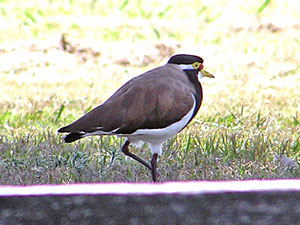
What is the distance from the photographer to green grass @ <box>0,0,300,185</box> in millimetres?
4676

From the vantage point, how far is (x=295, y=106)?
648 cm

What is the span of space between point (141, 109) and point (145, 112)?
0.09 feet

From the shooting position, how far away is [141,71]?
7922mm

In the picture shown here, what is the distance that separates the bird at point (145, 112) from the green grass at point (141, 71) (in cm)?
43

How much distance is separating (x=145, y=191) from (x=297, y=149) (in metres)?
2.42

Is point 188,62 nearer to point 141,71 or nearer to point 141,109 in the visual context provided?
point 141,109

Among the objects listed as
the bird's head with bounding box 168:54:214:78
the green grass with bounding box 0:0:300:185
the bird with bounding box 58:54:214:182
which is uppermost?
the bird's head with bounding box 168:54:214:78

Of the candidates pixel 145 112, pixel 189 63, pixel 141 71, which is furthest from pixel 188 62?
pixel 141 71

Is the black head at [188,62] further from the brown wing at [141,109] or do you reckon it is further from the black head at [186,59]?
the brown wing at [141,109]

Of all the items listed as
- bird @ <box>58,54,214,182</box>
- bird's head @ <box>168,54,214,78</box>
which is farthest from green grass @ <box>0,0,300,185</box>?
bird's head @ <box>168,54,214,78</box>

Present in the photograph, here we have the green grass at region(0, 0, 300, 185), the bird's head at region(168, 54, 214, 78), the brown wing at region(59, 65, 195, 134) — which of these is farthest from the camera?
the green grass at region(0, 0, 300, 185)

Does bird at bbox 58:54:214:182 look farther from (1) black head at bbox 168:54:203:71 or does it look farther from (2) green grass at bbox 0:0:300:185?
(2) green grass at bbox 0:0:300:185

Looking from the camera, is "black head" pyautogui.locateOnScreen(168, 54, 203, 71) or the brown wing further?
"black head" pyautogui.locateOnScreen(168, 54, 203, 71)

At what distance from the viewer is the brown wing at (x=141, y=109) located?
406cm
